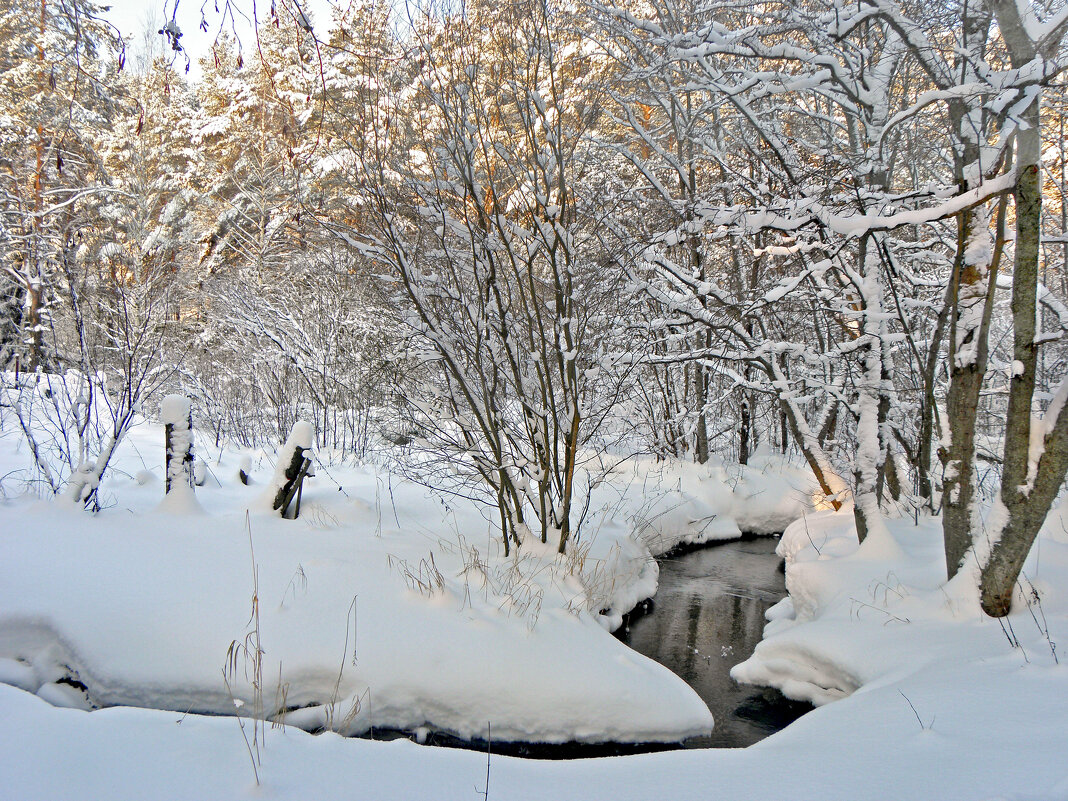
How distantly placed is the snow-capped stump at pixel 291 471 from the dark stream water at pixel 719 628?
3079mm

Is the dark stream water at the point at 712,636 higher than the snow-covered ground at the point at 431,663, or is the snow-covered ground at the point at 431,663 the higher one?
the snow-covered ground at the point at 431,663

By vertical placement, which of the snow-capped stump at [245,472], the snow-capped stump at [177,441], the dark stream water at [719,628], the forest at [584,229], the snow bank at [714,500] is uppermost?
the forest at [584,229]

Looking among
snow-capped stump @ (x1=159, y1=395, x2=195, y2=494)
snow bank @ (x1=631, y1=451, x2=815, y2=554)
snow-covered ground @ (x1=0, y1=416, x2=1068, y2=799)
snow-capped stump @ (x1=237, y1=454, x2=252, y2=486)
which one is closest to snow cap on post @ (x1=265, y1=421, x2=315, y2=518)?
snow-covered ground @ (x1=0, y1=416, x2=1068, y2=799)

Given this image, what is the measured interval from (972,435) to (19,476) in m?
7.96

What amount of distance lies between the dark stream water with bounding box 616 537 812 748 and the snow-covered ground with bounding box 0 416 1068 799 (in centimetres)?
21

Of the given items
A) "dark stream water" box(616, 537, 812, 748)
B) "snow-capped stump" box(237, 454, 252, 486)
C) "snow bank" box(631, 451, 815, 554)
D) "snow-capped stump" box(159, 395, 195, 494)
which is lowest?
"dark stream water" box(616, 537, 812, 748)

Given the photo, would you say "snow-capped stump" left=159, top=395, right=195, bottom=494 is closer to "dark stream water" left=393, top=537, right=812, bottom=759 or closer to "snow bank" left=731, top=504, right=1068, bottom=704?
"dark stream water" left=393, top=537, right=812, bottom=759

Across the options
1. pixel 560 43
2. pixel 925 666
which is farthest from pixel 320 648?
pixel 560 43

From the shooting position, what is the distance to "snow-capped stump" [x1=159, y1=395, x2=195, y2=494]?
5066 millimetres

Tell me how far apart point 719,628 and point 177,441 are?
16.4 feet

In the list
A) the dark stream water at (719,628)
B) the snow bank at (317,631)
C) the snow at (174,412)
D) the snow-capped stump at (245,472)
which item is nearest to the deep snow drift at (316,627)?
the snow bank at (317,631)

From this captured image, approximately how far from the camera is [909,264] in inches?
278

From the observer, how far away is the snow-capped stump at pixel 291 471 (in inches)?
208

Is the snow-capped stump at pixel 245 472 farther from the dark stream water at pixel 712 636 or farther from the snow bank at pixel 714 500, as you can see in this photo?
the snow bank at pixel 714 500
